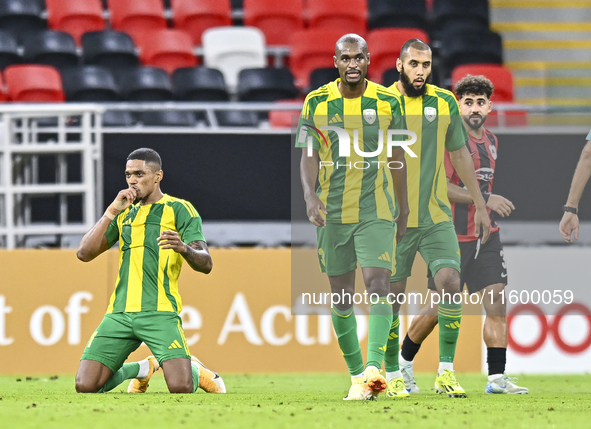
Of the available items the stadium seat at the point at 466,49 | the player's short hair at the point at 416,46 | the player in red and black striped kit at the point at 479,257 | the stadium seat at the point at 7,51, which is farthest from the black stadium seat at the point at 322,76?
the player's short hair at the point at 416,46

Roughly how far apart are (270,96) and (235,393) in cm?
534

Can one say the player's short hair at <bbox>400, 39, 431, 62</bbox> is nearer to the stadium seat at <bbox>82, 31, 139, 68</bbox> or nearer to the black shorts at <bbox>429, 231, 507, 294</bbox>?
the black shorts at <bbox>429, 231, 507, 294</bbox>

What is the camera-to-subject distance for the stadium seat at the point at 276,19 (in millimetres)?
12664

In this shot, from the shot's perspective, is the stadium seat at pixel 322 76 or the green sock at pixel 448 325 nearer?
the green sock at pixel 448 325

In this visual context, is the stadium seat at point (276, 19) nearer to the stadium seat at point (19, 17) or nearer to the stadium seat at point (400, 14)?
the stadium seat at point (400, 14)

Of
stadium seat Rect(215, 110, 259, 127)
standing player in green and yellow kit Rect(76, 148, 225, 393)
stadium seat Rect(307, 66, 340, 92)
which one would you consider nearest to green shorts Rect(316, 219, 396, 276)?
standing player in green and yellow kit Rect(76, 148, 225, 393)

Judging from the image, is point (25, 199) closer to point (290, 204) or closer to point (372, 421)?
point (290, 204)

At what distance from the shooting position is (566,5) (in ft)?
44.9

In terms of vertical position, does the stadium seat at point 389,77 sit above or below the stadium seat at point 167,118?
above

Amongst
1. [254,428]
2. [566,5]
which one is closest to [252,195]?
[254,428]

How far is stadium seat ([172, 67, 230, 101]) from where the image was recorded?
1042cm

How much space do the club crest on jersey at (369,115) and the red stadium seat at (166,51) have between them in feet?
21.6

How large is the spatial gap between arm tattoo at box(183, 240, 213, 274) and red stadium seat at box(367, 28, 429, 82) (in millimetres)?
6284

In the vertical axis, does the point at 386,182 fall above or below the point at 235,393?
above
